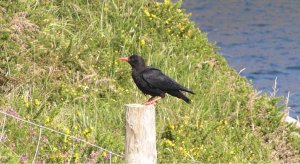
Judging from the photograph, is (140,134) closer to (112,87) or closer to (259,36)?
(112,87)

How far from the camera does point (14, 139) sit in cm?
930

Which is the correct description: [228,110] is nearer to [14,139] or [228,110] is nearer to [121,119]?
[121,119]

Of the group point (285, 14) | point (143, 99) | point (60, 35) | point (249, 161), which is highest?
point (285, 14)

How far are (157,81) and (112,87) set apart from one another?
2661 millimetres

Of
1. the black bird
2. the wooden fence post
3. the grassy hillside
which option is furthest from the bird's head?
the wooden fence post

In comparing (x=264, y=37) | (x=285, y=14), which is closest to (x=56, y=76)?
(x=264, y=37)

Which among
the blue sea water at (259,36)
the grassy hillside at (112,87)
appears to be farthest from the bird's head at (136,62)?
the blue sea water at (259,36)

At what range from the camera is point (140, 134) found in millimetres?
6883

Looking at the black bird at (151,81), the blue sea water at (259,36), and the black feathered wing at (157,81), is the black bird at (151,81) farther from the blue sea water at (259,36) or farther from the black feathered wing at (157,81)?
the blue sea water at (259,36)

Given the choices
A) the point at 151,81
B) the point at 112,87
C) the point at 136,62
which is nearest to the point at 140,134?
the point at 151,81

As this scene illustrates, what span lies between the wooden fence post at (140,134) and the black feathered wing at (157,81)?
226 centimetres

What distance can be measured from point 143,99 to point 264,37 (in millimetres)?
16063

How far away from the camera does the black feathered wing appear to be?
9.18 m

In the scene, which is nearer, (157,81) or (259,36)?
(157,81)
